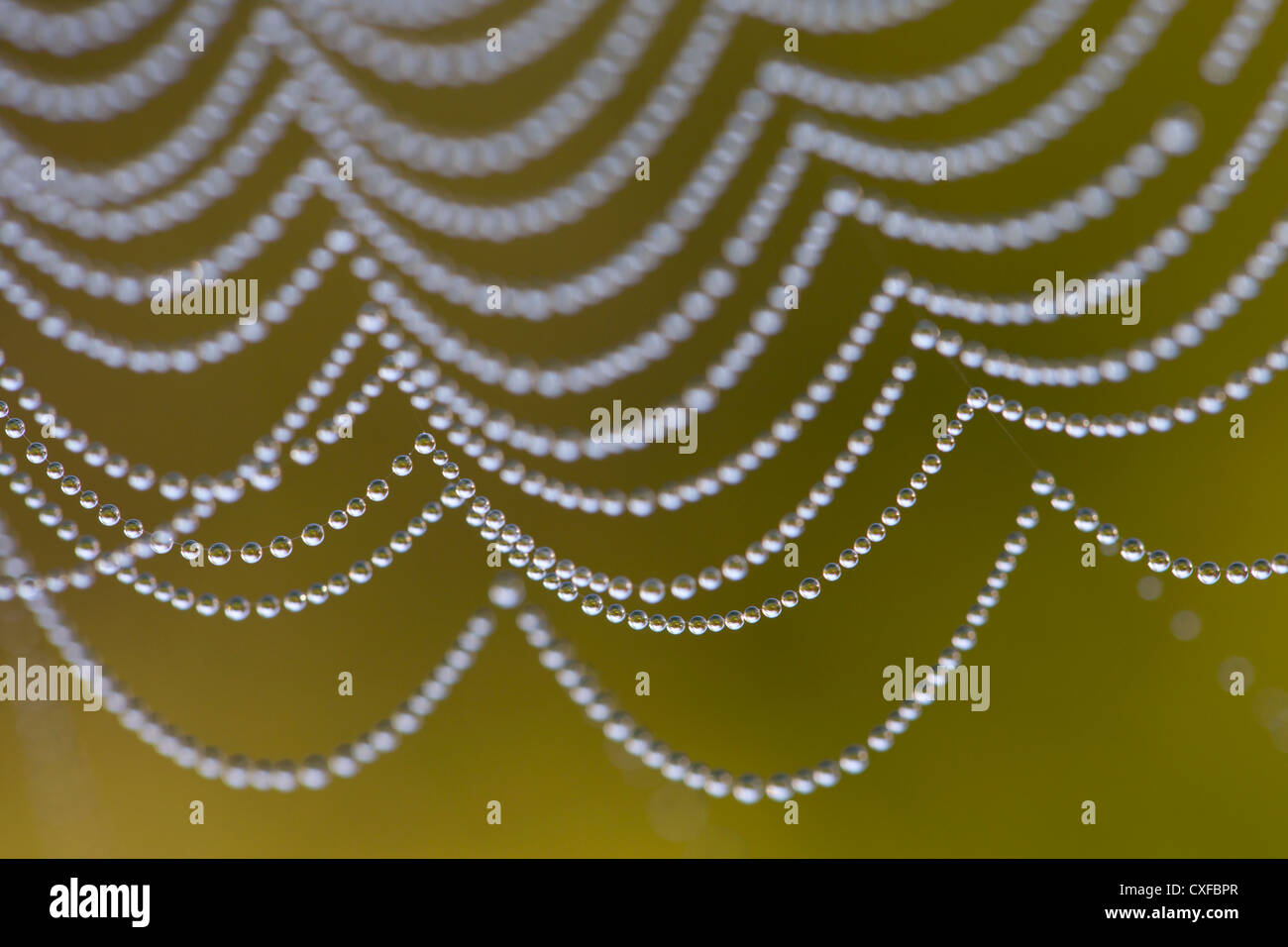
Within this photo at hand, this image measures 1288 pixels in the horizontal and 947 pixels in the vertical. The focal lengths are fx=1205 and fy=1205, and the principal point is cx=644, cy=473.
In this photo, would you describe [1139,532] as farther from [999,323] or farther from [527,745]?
[527,745]

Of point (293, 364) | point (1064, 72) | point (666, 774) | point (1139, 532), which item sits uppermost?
point (1064, 72)

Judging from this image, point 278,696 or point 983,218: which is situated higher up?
point 983,218

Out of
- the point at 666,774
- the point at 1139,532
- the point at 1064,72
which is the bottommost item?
the point at 666,774

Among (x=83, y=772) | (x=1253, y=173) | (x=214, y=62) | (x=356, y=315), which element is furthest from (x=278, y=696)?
(x=1253, y=173)

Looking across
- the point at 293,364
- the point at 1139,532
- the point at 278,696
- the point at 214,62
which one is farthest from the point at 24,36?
the point at 1139,532

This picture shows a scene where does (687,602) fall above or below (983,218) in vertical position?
below

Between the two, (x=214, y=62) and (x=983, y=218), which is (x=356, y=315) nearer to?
(x=214, y=62)
